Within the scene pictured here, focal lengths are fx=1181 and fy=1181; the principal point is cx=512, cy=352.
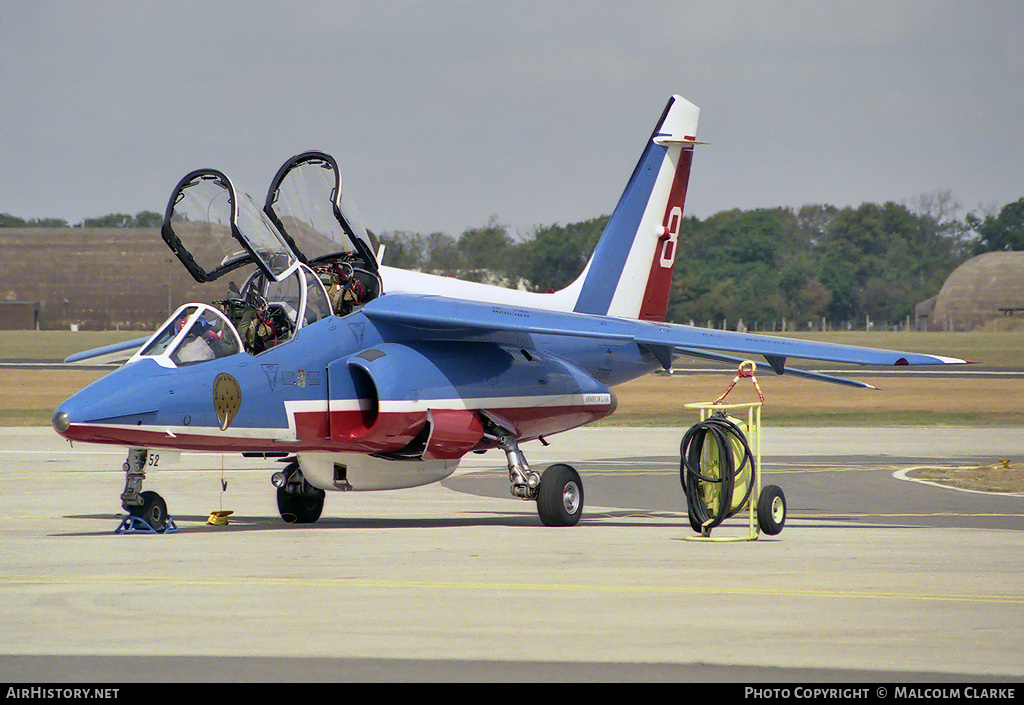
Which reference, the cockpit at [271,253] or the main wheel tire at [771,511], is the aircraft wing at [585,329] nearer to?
the cockpit at [271,253]

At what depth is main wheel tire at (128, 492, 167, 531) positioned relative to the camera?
1359 cm

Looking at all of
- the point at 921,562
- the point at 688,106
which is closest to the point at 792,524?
the point at 921,562

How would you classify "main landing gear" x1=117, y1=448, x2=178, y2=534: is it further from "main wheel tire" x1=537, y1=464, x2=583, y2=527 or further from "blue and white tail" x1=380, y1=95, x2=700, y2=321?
"blue and white tail" x1=380, y1=95, x2=700, y2=321

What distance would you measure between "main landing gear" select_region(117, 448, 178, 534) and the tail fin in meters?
7.64

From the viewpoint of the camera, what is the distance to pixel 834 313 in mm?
111375

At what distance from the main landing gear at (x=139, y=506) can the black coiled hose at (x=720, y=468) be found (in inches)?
237

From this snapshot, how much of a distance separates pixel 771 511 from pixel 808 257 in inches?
4117

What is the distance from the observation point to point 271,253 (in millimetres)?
14430

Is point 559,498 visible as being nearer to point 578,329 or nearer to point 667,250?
point 578,329

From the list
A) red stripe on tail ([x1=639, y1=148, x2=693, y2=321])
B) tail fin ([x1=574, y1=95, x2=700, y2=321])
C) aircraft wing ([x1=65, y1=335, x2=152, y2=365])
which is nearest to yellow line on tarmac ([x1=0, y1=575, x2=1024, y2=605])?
aircraft wing ([x1=65, y1=335, x2=152, y2=365])

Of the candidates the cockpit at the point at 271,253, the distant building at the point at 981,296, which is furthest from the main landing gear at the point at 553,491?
the distant building at the point at 981,296

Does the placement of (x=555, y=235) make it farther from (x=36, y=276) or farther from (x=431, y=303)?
(x=36, y=276)

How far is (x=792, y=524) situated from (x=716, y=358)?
14.9 ft

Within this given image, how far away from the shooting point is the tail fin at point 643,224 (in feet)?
62.0
